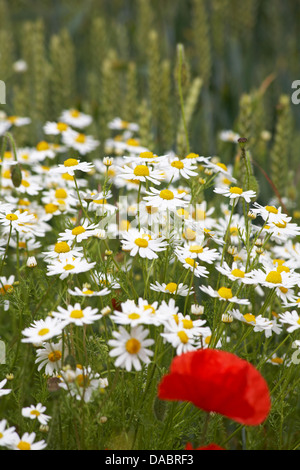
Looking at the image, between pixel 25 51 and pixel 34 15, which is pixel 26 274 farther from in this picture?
pixel 34 15

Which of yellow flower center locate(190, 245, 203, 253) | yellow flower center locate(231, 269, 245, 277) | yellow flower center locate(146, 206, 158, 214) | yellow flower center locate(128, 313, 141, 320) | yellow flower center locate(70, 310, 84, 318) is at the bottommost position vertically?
yellow flower center locate(70, 310, 84, 318)

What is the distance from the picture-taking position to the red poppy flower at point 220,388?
0.54 metres

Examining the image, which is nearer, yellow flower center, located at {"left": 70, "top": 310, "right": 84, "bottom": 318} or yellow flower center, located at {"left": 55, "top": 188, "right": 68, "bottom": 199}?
yellow flower center, located at {"left": 70, "top": 310, "right": 84, "bottom": 318}

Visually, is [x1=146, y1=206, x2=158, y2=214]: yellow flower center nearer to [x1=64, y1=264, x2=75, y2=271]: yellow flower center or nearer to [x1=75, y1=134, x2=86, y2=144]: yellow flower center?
[x1=64, y1=264, x2=75, y2=271]: yellow flower center

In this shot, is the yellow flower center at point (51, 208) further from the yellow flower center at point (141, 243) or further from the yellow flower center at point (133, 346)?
the yellow flower center at point (133, 346)

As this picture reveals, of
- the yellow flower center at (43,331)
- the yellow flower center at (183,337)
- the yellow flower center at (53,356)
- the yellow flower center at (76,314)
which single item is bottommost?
the yellow flower center at (53,356)

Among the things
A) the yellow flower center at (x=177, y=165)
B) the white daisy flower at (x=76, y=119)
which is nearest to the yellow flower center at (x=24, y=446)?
the yellow flower center at (x=177, y=165)

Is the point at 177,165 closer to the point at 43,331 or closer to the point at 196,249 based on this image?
the point at 196,249

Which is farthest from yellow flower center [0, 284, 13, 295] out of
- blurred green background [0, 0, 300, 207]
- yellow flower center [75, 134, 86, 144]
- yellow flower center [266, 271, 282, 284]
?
yellow flower center [75, 134, 86, 144]

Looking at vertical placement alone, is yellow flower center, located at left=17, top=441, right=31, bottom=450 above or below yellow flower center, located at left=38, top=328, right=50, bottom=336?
below

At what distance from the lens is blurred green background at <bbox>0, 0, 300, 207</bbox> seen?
1445 millimetres

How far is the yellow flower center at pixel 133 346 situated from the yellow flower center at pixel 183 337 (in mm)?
48

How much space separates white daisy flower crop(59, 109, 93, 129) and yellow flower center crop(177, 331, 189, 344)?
3.52ft
